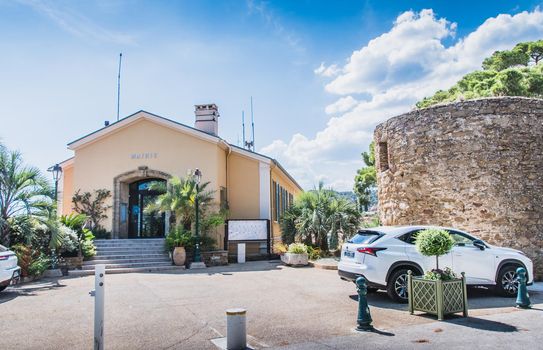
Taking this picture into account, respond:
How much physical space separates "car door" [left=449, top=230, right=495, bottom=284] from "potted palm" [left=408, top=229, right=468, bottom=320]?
66.4 inches

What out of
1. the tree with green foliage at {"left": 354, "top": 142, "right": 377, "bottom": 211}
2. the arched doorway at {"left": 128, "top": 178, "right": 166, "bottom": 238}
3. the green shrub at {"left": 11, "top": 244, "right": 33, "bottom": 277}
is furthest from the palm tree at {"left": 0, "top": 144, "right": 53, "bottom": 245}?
the tree with green foliage at {"left": 354, "top": 142, "right": 377, "bottom": 211}

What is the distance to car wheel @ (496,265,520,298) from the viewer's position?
941 cm

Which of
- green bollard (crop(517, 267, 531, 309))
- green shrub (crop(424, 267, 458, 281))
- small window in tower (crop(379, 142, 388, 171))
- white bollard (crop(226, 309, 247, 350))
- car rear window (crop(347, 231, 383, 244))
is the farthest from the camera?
small window in tower (crop(379, 142, 388, 171))

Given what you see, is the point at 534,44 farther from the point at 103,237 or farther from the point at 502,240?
the point at 103,237

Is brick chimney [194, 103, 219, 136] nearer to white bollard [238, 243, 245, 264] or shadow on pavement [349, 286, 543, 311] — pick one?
white bollard [238, 243, 245, 264]

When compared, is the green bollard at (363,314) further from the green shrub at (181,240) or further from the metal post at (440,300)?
the green shrub at (181,240)

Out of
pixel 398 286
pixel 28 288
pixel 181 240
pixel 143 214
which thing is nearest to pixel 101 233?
pixel 143 214

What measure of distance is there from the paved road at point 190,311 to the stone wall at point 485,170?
103 inches

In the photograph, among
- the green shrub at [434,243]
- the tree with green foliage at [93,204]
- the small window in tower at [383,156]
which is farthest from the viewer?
the tree with green foliage at [93,204]

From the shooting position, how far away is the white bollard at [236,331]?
18.6 feet

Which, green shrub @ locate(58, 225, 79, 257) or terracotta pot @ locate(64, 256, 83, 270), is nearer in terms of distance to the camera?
green shrub @ locate(58, 225, 79, 257)

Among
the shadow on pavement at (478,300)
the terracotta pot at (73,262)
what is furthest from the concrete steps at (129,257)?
the shadow on pavement at (478,300)

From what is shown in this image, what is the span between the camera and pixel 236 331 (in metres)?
5.68

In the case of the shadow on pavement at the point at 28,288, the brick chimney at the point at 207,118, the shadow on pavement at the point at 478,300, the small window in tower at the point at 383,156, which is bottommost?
the shadow on pavement at the point at 478,300
